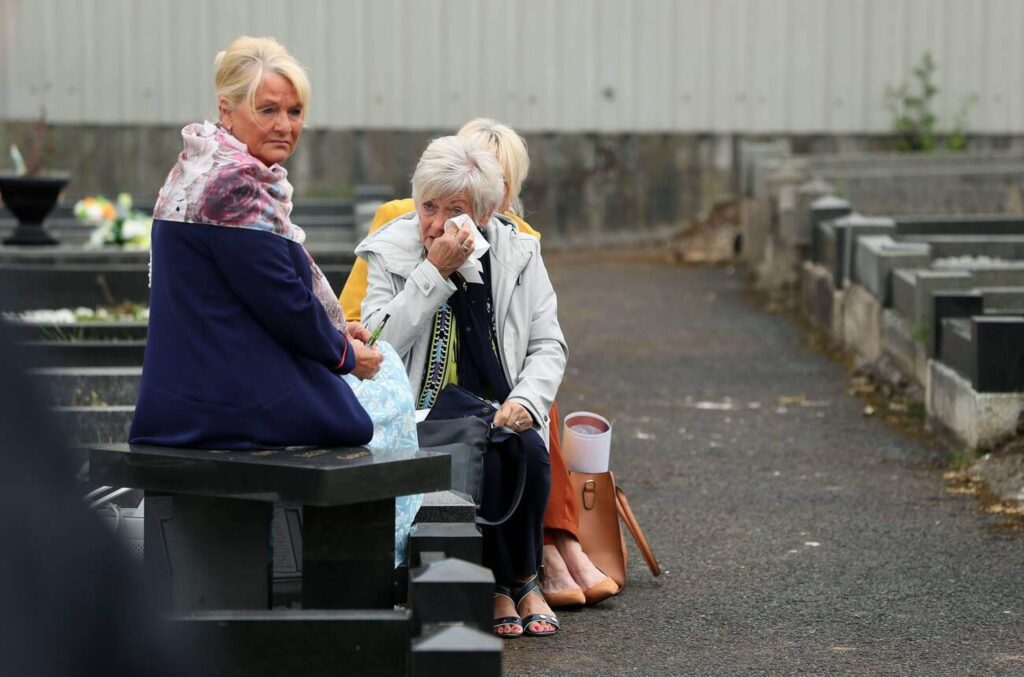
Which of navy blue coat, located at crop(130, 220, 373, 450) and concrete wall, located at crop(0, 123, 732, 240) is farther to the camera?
concrete wall, located at crop(0, 123, 732, 240)

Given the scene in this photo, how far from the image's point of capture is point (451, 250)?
5.04m

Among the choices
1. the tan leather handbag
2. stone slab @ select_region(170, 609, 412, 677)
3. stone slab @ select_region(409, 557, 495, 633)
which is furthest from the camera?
the tan leather handbag

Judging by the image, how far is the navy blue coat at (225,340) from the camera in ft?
13.4

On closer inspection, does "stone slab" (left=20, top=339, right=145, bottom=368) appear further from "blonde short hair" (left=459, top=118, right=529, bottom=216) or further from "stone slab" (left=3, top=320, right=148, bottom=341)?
"blonde short hair" (left=459, top=118, right=529, bottom=216)

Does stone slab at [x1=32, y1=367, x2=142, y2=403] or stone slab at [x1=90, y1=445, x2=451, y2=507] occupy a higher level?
stone slab at [x1=90, y1=445, x2=451, y2=507]

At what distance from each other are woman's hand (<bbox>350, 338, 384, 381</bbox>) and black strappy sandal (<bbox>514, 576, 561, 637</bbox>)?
1.01 meters

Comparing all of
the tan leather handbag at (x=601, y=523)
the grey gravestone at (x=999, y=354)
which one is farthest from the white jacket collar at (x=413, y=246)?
the grey gravestone at (x=999, y=354)

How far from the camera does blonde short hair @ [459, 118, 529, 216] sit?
5461 mm

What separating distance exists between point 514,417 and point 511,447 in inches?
3.6

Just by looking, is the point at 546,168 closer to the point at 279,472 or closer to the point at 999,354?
the point at 999,354

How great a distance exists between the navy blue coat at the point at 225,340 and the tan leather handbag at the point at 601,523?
1.52 metres

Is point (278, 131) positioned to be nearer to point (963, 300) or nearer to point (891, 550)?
point (891, 550)

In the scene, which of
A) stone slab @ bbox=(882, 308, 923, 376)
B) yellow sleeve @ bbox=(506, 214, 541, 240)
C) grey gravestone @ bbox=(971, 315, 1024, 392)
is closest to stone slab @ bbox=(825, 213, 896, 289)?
stone slab @ bbox=(882, 308, 923, 376)

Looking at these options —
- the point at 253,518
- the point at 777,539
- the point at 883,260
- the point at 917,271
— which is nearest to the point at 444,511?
the point at 253,518
